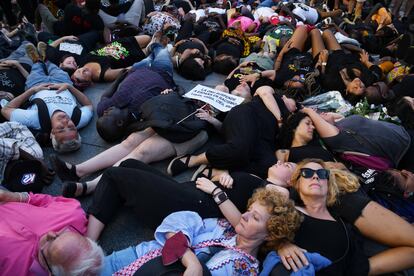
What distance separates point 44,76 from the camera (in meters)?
4.52

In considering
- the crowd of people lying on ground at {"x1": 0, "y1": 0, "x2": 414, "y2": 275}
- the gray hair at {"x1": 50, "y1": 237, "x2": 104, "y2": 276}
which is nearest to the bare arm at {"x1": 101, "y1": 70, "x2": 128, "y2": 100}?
the crowd of people lying on ground at {"x1": 0, "y1": 0, "x2": 414, "y2": 275}

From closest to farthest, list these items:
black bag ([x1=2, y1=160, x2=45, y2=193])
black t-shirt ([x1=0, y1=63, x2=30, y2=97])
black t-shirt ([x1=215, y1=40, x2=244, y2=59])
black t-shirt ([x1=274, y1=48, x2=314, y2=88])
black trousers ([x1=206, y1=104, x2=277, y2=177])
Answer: black bag ([x1=2, y1=160, x2=45, y2=193]) < black trousers ([x1=206, y1=104, x2=277, y2=177]) < black t-shirt ([x1=0, y1=63, x2=30, y2=97]) < black t-shirt ([x1=274, y1=48, x2=314, y2=88]) < black t-shirt ([x1=215, y1=40, x2=244, y2=59])

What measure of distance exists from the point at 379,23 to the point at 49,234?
8.14 m

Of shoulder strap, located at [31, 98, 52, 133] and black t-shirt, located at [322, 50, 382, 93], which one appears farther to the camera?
black t-shirt, located at [322, 50, 382, 93]

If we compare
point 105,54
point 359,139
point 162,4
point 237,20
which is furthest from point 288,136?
point 162,4

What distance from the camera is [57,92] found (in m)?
4.05

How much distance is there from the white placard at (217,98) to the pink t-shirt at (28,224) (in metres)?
1.89

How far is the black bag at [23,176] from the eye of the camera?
2846 millimetres

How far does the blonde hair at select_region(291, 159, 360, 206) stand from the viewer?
8.58 ft

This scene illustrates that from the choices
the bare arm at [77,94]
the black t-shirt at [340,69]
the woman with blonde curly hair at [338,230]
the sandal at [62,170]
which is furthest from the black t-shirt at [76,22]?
the woman with blonde curly hair at [338,230]

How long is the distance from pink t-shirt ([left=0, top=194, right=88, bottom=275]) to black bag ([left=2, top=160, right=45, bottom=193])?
36cm

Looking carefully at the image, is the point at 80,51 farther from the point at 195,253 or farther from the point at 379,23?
the point at 379,23

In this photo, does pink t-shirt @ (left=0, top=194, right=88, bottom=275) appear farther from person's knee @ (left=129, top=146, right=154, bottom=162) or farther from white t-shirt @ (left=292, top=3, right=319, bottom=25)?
white t-shirt @ (left=292, top=3, right=319, bottom=25)

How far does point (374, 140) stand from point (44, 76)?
13.4ft
